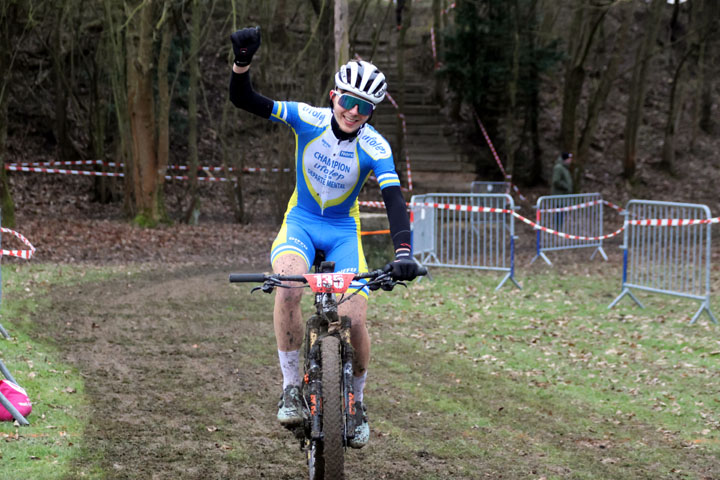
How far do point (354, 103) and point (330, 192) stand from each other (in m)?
0.60

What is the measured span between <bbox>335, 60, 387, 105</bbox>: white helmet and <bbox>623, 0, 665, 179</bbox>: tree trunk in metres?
22.4

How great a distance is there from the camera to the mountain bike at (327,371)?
4.29 metres

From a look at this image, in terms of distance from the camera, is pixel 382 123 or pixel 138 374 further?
pixel 382 123

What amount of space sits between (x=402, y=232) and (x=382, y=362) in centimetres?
432

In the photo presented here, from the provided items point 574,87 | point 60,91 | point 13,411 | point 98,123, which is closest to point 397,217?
point 13,411

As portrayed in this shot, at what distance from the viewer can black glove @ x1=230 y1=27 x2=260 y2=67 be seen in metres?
4.80

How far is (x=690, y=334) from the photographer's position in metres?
10.5

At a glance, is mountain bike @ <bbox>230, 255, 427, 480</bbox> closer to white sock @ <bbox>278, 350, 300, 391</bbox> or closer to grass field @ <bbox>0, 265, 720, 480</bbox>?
white sock @ <bbox>278, 350, 300, 391</bbox>

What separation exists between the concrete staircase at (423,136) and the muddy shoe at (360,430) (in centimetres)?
2249

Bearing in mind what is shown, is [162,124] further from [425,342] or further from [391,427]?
Result: [391,427]

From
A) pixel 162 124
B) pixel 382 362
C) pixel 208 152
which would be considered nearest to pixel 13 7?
pixel 162 124

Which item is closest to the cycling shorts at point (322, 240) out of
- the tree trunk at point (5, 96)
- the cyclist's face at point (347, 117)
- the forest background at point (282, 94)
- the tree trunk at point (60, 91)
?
the cyclist's face at point (347, 117)

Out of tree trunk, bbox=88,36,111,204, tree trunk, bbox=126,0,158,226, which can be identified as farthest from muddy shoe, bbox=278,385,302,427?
tree trunk, bbox=88,36,111,204

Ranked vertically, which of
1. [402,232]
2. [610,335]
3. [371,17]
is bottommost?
[610,335]
